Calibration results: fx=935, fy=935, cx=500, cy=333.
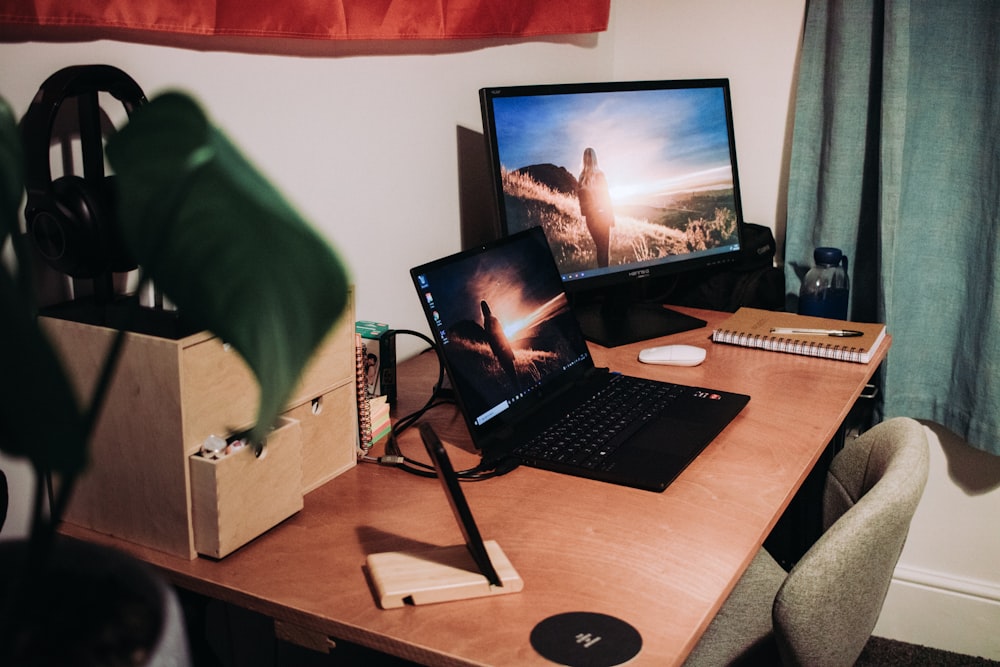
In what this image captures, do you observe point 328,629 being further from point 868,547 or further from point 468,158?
point 468,158

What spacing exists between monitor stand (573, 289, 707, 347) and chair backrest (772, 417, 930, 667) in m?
0.62

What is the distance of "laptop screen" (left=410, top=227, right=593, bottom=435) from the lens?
122cm

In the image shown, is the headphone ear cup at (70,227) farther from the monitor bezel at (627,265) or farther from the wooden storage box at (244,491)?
the monitor bezel at (627,265)

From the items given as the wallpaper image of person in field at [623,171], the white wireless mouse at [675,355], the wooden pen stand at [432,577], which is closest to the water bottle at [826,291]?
the wallpaper image of person in field at [623,171]

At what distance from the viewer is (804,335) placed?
1.73 metres

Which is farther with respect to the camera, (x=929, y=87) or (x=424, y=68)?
(x=929, y=87)

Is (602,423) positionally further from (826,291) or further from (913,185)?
(913,185)

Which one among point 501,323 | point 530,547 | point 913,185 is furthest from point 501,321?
point 913,185

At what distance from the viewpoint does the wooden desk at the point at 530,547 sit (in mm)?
850

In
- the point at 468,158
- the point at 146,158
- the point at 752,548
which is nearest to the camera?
the point at 146,158

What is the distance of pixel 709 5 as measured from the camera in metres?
2.16

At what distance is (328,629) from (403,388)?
66 centimetres

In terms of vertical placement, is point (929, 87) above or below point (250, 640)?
above

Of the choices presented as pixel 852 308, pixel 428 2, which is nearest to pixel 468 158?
pixel 428 2
